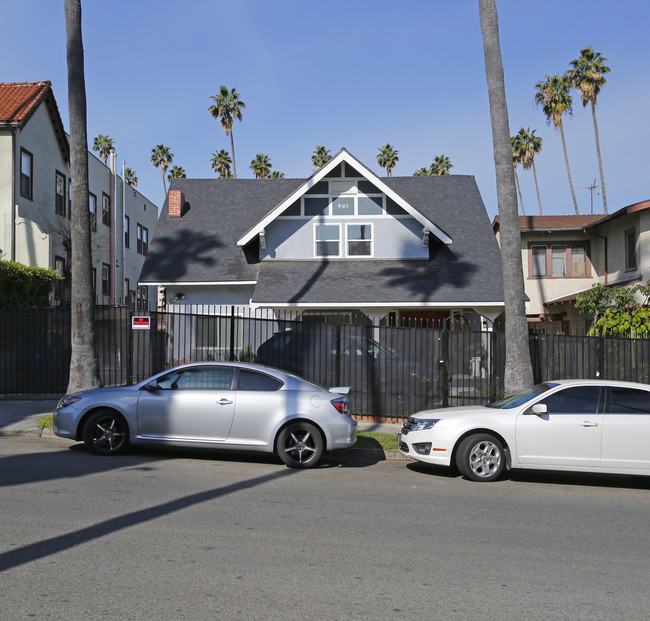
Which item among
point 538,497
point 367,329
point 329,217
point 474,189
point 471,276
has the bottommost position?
point 538,497

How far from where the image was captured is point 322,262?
2367 cm

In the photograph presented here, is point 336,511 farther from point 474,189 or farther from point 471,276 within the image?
point 474,189

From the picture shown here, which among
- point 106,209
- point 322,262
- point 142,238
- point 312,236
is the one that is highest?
point 106,209

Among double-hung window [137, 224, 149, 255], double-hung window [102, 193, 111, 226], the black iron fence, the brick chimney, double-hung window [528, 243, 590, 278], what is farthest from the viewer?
double-hung window [137, 224, 149, 255]

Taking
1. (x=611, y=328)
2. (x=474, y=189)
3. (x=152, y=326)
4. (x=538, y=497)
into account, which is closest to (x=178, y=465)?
(x=538, y=497)

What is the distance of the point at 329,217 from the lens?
77.9 ft

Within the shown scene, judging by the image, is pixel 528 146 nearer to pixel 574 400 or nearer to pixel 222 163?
pixel 222 163

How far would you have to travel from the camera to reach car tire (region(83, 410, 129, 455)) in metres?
10.4

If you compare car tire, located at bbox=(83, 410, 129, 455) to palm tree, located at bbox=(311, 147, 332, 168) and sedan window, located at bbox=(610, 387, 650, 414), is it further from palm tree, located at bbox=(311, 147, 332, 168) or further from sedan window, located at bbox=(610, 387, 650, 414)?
palm tree, located at bbox=(311, 147, 332, 168)

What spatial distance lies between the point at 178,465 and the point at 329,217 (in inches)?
585

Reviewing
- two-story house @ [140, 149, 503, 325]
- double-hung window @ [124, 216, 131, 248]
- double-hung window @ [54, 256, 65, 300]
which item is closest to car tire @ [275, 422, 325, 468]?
two-story house @ [140, 149, 503, 325]

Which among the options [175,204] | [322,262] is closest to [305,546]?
[322,262]

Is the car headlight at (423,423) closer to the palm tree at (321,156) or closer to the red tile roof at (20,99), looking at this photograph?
the red tile roof at (20,99)

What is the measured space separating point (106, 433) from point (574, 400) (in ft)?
22.0
